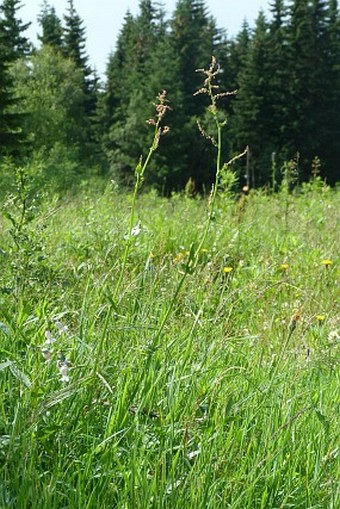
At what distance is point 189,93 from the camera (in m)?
44.8

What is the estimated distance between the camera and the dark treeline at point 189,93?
3878 cm

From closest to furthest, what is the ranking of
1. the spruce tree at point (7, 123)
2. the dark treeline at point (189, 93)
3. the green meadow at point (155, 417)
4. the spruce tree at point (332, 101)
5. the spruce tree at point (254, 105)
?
the green meadow at point (155, 417) → the spruce tree at point (7, 123) → the dark treeline at point (189, 93) → the spruce tree at point (254, 105) → the spruce tree at point (332, 101)

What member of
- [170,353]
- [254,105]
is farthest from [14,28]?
[170,353]

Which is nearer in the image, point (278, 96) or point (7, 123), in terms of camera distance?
point (7, 123)

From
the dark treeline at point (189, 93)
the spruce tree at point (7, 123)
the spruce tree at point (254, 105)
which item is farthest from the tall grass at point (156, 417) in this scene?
the spruce tree at point (254, 105)

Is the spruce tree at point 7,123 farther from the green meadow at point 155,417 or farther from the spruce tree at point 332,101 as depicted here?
the green meadow at point 155,417

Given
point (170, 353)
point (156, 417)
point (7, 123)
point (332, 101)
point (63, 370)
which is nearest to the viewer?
point (63, 370)

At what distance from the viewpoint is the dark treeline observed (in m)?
38.8

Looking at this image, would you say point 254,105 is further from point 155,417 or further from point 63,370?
point 63,370

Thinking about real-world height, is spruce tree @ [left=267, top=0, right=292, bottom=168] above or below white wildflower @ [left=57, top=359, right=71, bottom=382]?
above

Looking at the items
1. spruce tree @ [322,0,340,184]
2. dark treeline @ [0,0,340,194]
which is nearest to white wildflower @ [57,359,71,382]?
dark treeline @ [0,0,340,194]

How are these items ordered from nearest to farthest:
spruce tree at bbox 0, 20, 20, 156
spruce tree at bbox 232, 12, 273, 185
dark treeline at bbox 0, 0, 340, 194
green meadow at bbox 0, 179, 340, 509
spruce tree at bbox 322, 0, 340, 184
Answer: green meadow at bbox 0, 179, 340, 509 < spruce tree at bbox 0, 20, 20, 156 < dark treeline at bbox 0, 0, 340, 194 < spruce tree at bbox 232, 12, 273, 185 < spruce tree at bbox 322, 0, 340, 184

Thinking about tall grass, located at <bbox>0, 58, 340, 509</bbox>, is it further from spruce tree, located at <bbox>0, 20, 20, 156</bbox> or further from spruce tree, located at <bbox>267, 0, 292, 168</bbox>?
spruce tree, located at <bbox>267, 0, 292, 168</bbox>

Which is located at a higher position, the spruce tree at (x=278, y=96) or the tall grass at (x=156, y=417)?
the spruce tree at (x=278, y=96)
